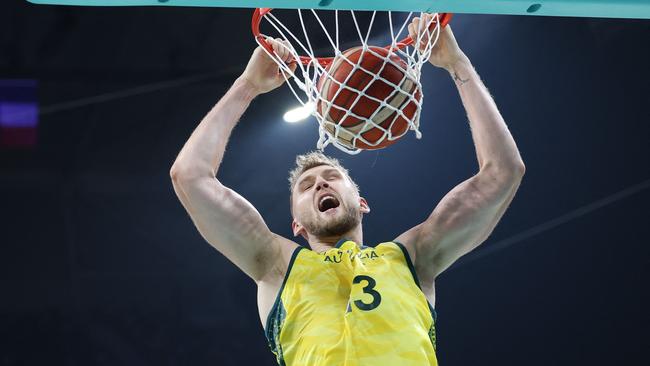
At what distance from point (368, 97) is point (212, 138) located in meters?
0.48

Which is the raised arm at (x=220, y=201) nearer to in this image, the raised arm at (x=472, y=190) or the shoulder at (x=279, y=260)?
the shoulder at (x=279, y=260)

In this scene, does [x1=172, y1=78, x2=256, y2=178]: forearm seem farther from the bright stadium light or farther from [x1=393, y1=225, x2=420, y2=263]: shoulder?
the bright stadium light

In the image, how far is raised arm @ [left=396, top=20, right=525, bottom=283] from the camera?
2221mm

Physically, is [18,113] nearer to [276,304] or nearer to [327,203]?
[327,203]

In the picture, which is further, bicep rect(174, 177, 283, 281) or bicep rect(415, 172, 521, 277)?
bicep rect(415, 172, 521, 277)

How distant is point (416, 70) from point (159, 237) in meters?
2.25

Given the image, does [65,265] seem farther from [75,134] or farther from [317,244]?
[317,244]

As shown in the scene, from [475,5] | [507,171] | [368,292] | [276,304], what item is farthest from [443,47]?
[276,304]

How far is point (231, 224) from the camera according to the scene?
2.12 metres

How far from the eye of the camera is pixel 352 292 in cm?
208

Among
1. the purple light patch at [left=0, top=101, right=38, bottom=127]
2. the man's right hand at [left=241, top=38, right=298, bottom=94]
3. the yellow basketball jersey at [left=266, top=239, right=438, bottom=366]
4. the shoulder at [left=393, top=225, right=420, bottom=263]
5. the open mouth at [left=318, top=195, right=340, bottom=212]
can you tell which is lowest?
the yellow basketball jersey at [left=266, top=239, right=438, bottom=366]

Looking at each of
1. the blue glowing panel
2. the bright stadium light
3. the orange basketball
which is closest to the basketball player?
the orange basketball

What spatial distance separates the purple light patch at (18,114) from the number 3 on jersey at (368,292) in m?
2.29

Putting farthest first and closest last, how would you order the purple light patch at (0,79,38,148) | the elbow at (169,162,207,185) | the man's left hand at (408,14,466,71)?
1. the purple light patch at (0,79,38,148)
2. the man's left hand at (408,14,466,71)
3. the elbow at (169,162,207,185)
